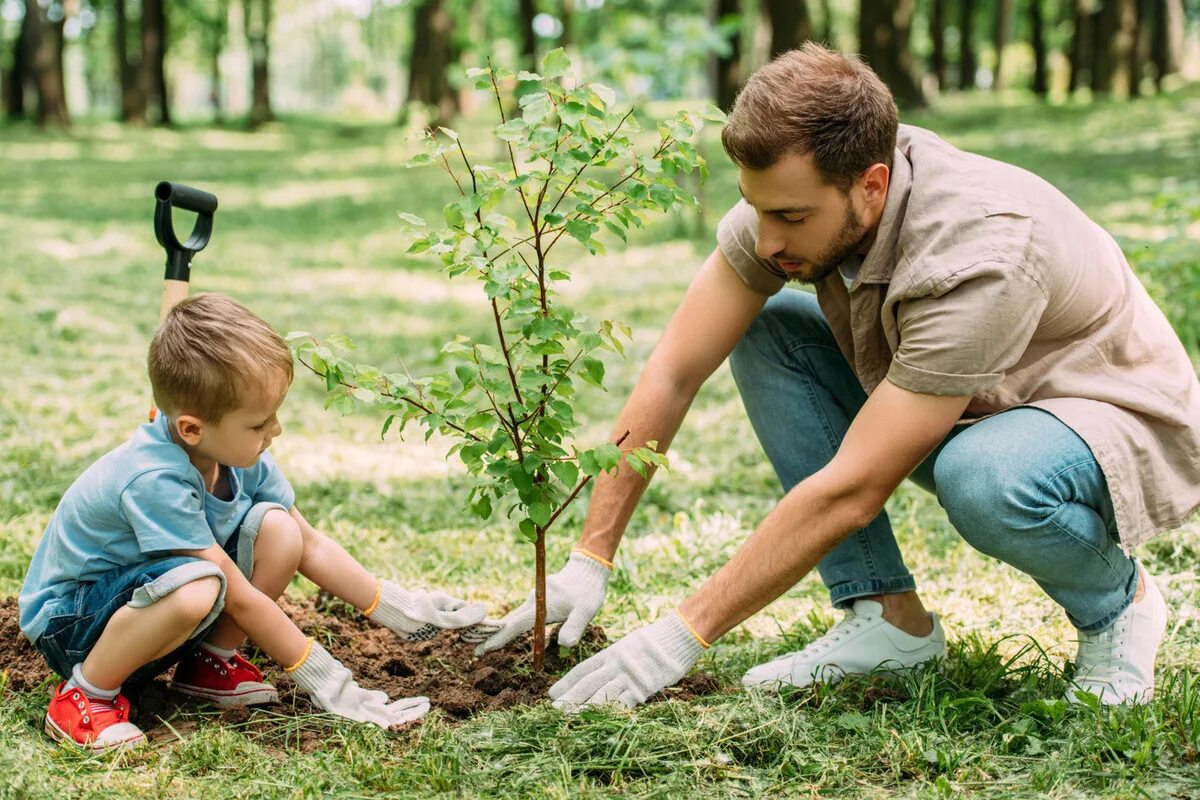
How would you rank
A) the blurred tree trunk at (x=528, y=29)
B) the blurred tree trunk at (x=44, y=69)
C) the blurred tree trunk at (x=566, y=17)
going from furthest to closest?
A: the blurred tree trunk at (x=44, y=69) → the blurred tree trunk at (x=528, y=29) → the blurred tree trunk at (x=566, y=17)

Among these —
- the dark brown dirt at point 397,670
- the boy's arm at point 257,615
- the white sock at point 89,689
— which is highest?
the boy's arm at point 257,615

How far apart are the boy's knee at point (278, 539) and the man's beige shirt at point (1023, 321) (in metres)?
1.32

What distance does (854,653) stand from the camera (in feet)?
9.93

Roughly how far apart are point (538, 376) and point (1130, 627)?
1503mm

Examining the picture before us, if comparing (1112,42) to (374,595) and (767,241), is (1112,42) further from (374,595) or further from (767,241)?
(374,595)

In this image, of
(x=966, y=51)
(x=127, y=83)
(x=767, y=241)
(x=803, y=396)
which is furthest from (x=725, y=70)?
(x=127, y=83)

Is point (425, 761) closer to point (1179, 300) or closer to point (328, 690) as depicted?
point (328, 690)

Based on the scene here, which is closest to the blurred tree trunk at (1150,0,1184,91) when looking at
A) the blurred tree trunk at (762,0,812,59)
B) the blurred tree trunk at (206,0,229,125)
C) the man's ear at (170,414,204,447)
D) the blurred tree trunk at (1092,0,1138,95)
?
the blurred tree trunk at (1092,0,1138,95)

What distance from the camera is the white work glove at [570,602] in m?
3.05

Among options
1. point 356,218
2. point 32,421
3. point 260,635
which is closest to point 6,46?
point 356,218

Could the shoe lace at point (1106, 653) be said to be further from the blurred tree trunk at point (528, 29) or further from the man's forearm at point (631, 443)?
the blurred tree trunk at point (528, 29)

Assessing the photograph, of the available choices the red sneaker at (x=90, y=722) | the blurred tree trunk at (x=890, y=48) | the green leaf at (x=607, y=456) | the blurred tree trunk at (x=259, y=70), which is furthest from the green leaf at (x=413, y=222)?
the blurred tree trunk at (x=259, y=70)

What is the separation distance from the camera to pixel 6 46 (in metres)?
39.9

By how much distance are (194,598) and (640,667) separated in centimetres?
98
